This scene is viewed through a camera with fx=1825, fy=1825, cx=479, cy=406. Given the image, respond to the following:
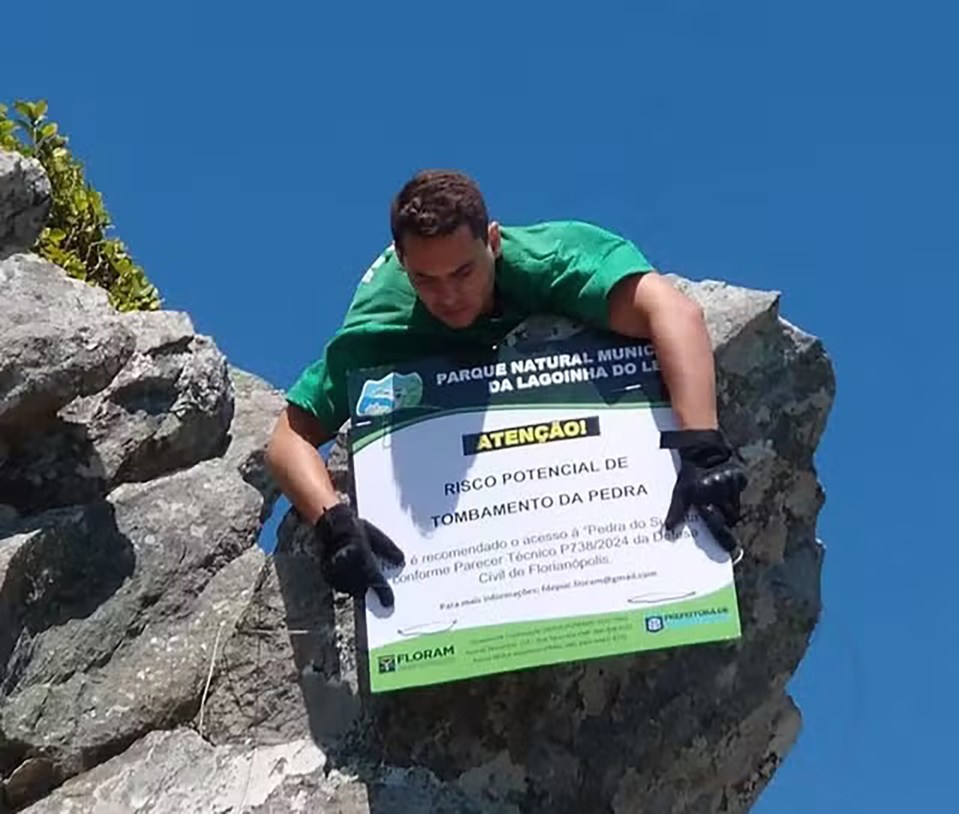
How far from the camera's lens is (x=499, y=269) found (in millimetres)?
5855

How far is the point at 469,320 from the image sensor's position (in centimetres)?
571

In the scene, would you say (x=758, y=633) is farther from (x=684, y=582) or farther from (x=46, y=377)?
(x=46, y=377)

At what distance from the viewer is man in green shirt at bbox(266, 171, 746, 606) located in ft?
17.7

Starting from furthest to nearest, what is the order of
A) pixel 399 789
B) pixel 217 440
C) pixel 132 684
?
pixel 217 440, pixel 132 684, pixel 399 789

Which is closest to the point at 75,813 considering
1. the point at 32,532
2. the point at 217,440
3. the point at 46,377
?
the point at 32,532

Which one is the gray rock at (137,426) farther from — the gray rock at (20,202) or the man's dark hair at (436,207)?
the man's dark hair at (436,207)

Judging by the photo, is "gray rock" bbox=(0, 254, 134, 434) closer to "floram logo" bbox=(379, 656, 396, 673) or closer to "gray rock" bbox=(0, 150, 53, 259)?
"gray rock" bbox=(0, 150, 53, 259)

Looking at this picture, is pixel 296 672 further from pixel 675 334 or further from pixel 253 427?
pixel 253 427

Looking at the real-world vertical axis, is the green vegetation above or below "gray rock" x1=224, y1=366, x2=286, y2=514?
above

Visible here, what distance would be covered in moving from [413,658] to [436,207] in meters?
1.33

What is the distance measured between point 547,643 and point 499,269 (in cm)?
128

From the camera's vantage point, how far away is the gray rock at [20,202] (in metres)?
6.98

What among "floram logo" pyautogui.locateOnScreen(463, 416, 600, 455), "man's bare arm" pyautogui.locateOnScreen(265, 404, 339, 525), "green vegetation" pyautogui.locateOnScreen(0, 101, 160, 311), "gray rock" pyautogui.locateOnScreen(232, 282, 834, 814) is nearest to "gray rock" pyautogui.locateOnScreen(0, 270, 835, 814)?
"gray rock" pyautogui.locateOnScreen(232, 282, 834, 814)

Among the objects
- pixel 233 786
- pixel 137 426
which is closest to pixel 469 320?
pixel 233 786
